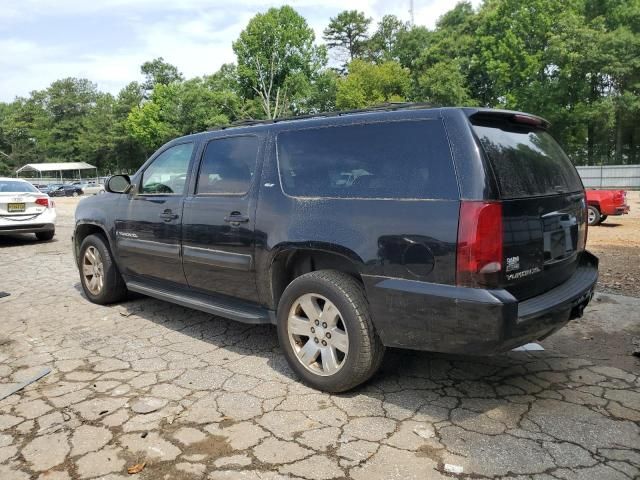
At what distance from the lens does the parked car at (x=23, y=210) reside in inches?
415

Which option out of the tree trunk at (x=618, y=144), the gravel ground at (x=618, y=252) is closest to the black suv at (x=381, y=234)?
the gravel ground at (x=618, y=252)

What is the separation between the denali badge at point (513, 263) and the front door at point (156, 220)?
2789 mm

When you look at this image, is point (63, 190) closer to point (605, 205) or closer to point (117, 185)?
point (605, 205)

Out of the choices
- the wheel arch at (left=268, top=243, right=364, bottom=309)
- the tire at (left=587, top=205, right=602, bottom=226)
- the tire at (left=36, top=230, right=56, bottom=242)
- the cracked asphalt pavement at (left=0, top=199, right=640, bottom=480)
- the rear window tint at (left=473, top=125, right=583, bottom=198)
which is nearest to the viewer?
the cracked asphalt pavement at (left=0, top=199, right=640, bottom=480)

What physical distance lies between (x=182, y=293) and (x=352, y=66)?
50233mm

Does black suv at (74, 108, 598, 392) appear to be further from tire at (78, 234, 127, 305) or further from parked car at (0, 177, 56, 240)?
parked car at (0, 177, 56, 240)

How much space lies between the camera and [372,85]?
164 feet

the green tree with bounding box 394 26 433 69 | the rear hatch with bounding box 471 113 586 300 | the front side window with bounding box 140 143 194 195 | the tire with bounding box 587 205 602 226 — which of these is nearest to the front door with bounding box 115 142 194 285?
the front side window with bounding box 140 143 194 195

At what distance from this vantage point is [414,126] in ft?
10.2

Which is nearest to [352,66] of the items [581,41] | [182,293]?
[581,41]

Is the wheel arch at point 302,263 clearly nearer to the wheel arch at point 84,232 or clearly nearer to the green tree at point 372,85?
the wheel arch at point 84,232

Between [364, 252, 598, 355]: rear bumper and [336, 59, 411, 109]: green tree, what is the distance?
47.6 metres

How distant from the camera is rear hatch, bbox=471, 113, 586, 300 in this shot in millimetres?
2887

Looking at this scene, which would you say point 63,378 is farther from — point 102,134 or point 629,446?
point 102,134
